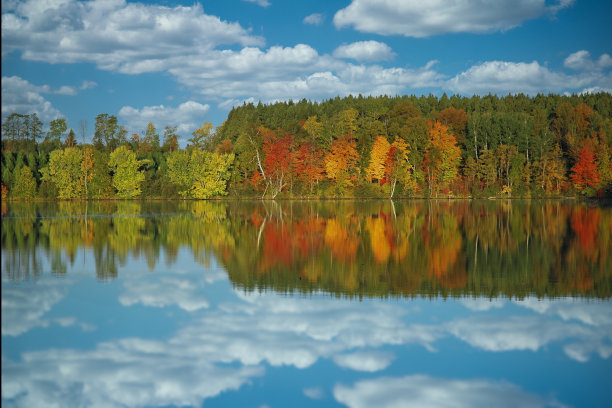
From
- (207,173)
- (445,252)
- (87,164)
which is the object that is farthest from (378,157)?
(445,252)

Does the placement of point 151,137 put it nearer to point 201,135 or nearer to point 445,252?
point 201,135

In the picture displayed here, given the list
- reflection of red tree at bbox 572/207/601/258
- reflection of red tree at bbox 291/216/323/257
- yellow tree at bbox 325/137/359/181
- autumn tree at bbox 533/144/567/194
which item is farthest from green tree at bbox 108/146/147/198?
reflection of red tree at bbox 572/207/601/258

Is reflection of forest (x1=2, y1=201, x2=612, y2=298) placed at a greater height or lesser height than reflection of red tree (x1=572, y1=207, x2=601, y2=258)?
lesser

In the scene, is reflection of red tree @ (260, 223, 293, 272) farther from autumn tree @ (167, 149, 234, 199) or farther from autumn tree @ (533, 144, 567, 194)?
autumn tree @ (533, 144, 567, 194)

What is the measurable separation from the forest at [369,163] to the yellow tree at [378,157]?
116 millimetres

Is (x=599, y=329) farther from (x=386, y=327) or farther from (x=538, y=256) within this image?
(x=538, y=256)

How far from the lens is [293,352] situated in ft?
27.5

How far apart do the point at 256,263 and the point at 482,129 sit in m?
59.2

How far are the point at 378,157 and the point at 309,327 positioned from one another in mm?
56664

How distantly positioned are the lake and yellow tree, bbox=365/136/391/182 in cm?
4655

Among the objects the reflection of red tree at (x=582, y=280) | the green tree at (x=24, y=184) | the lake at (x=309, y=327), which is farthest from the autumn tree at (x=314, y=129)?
the reflection of red tree at (x=582, y=280)

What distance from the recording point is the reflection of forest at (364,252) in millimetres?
12859

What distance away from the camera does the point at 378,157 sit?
65.0m

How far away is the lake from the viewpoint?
713 cm
